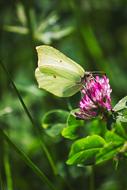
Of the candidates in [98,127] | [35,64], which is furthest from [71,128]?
[35,64]

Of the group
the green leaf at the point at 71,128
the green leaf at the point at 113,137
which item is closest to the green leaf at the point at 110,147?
the green leaf at the point at 113,137

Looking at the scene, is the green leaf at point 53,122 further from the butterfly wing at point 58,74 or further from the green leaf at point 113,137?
the green leaf at point 113,137

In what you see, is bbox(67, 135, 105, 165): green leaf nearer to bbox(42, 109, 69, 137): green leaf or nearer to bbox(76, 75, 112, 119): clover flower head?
bbox(76, 75, 112, 119): clover flower head

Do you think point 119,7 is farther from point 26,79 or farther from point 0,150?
point 0,150

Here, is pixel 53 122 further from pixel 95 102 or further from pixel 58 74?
pixel 95 102

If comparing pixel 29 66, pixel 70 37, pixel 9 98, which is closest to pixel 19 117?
pixel 9 98

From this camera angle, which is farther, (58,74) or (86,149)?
(58,74)
